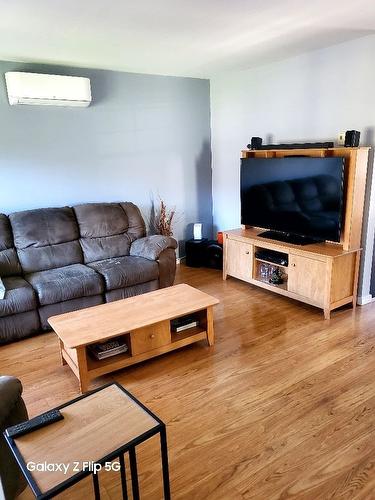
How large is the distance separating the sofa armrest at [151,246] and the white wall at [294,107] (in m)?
1.40

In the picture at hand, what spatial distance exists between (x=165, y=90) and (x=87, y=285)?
2677 millimetres

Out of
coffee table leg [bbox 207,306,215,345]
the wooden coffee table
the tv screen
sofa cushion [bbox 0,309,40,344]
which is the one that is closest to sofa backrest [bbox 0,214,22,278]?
sofa cushion [bbox 0,309,40,344]

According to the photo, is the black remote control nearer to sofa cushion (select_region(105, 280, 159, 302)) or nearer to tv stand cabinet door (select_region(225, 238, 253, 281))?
sofa cushion (select_region(105, 280, 159, 302))

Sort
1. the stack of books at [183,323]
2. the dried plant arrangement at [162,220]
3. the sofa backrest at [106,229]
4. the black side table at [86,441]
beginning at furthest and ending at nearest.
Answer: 1. the dried plant arrangement at [162,220]
2. the sofa backrest at [106,229]
3. the stack of books at [183,323]
4. the black side table at [86,441]

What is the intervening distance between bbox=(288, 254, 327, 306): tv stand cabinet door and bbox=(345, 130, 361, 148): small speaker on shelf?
3.35ft

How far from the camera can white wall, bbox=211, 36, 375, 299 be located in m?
3.23

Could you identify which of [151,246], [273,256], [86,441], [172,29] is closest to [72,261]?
[151,246]

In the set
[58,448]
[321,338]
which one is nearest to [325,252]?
[321,338]

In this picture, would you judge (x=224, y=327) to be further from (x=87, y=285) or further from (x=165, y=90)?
(x=165, y=90)

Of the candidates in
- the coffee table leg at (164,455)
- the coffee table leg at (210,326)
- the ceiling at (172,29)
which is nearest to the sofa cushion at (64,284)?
the coffee table leg at (210,326)

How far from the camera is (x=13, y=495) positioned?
4.98ft

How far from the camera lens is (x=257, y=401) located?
86.3 inches

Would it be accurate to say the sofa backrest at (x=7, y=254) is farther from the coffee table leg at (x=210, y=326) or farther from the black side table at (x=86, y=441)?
the black side table at (x=86, y=441)

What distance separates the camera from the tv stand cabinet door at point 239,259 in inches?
155
